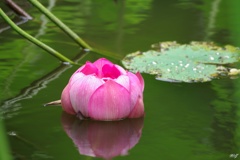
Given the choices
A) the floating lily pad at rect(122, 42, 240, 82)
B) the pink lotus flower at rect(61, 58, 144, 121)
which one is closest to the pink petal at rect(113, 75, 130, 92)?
the pink lotus flower at rect(61, 58, 144, 121)

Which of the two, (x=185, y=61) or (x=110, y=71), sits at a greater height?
(x=110, y=71)

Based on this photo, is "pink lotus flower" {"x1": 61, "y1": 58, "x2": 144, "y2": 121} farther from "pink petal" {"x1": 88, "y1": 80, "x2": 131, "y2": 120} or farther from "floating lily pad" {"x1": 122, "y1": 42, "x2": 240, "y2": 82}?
"floating lily pad" {"x1": 122, "y1": 42, "x2": 240, "y2": 82}

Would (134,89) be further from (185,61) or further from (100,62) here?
(185,61)

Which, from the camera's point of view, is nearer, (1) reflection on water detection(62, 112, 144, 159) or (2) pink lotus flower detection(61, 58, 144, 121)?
(1) reflection on water detection(62, 112, 144, 159)

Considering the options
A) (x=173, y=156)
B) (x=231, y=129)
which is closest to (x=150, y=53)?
(x=231, y=129)

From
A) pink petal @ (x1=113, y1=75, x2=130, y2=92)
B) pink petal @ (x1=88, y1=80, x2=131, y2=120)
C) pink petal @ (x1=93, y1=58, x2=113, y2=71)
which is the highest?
pink petal @ (x1=93, y1=58, x2=113, y2=71)

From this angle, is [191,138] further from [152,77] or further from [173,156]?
[152,77]

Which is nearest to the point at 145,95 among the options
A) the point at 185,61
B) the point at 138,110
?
the point at 138,110
